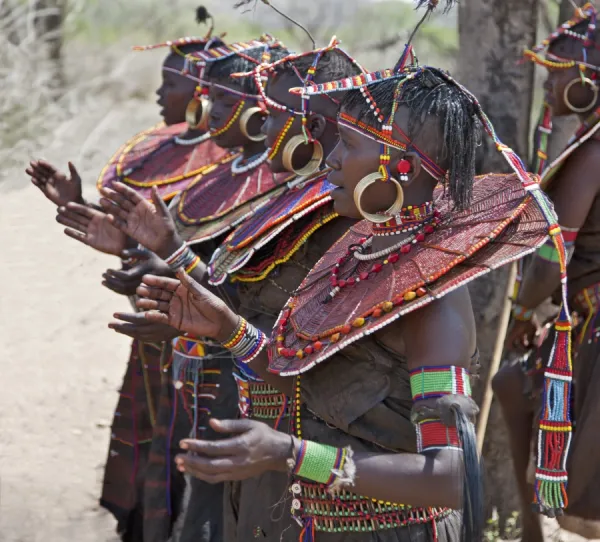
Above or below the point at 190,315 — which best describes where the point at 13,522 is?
below

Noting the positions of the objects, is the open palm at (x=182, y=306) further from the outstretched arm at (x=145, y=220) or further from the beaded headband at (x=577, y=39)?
the beaded headband at (x=577, y=39)

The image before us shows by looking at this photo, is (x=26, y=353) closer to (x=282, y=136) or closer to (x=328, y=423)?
(x=282, y=136)

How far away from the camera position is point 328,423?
8.76 ft

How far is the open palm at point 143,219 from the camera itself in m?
3.16

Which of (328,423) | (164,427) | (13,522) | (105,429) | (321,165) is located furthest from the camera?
(105,429)

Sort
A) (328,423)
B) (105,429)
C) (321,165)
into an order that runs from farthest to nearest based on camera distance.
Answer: (105,429) < (321,165) < (328,423)

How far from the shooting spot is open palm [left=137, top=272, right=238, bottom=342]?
2471mm

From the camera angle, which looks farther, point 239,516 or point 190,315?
point 239,516

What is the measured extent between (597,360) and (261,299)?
153cm

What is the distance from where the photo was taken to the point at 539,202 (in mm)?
2348

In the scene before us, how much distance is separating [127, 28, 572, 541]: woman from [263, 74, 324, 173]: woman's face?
62 cm

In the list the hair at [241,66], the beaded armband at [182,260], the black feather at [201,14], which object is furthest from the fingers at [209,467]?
the black feather at [201,14]

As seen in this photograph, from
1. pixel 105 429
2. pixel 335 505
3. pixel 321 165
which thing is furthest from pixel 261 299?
pixel 105 429

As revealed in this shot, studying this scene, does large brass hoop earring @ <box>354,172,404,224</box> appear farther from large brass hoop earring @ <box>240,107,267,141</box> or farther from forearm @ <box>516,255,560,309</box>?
forearm @ <box>516,255,560,309</box>
